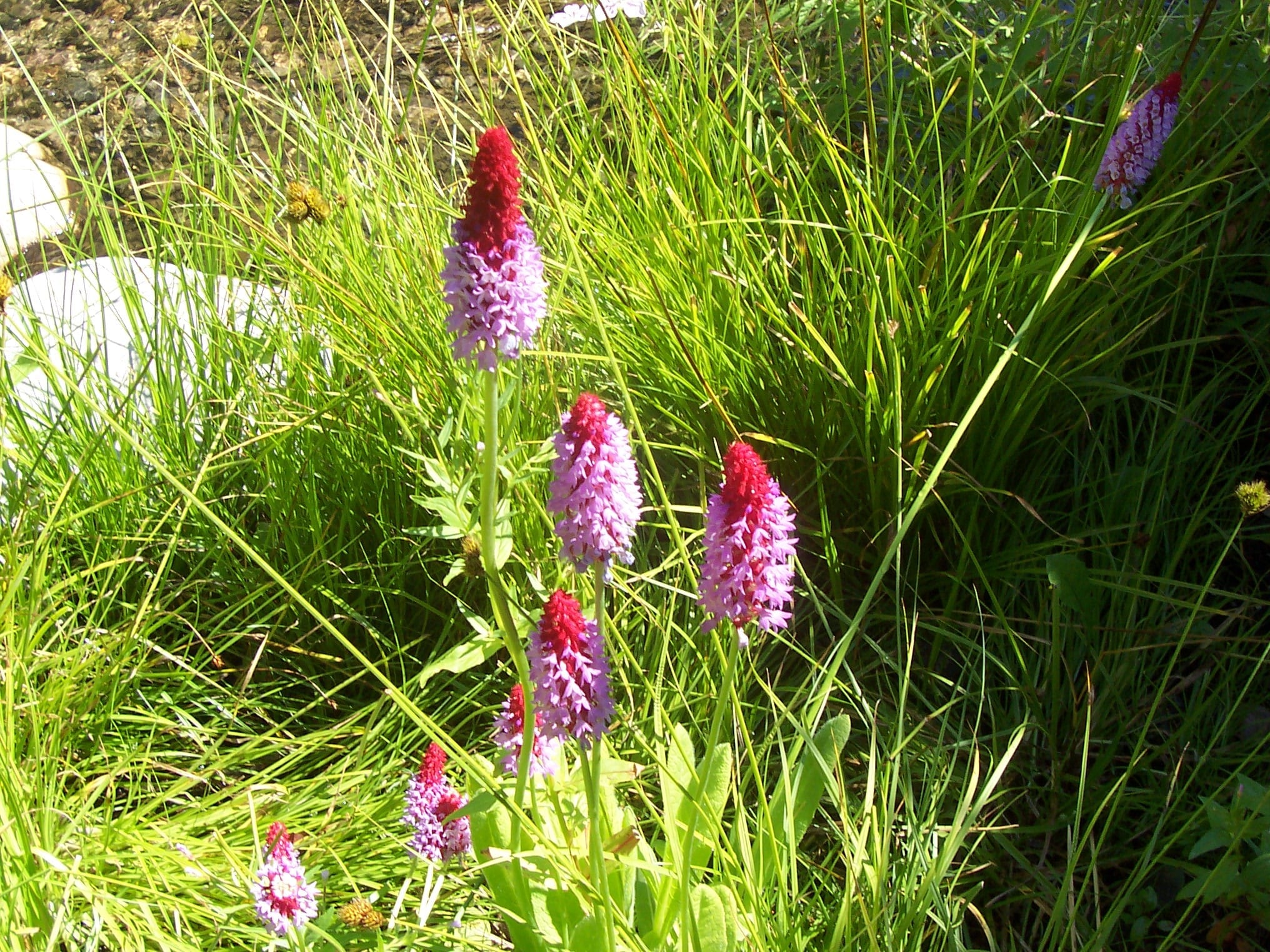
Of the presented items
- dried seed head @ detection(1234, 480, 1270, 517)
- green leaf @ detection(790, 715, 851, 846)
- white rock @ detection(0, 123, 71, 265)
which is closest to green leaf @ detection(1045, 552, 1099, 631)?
dried seed head @ detection(1234, 480, 1270, 517)

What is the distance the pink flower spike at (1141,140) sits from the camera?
74.4 inches

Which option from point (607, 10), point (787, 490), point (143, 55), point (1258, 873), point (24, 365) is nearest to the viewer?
point (1258, 873)

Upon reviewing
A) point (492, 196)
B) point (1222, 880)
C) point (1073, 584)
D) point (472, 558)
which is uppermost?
point (492, 196)

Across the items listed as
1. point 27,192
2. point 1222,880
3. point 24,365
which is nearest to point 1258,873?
point 1222,880

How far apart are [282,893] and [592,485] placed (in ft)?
2.46

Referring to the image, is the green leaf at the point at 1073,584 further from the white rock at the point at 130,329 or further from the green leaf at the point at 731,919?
the white rock at the point at 130,329

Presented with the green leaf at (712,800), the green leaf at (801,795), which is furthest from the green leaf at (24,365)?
the green leaf at (801,795)

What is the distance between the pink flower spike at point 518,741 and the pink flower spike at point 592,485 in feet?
1.05

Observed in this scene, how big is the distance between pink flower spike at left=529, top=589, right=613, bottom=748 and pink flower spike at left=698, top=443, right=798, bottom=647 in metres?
0.14

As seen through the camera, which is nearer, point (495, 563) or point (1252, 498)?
point (495, 563)

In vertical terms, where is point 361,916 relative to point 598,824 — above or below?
below

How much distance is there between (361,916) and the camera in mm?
1558

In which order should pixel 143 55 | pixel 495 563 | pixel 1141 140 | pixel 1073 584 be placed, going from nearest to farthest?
pixel 495 563
pixel 1141 140
pixel 1073 584
pixel 143 55

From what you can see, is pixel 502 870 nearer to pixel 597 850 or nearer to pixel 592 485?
pixel 597 850
